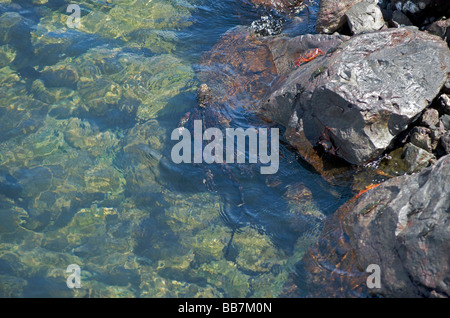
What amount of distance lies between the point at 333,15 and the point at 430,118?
9.88 ft

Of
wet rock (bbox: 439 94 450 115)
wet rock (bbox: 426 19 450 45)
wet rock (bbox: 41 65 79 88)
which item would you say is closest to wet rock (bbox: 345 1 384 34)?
wet rock (bbox: 426 19 450 45)

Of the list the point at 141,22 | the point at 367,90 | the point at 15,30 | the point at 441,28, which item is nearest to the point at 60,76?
the point at 15,30

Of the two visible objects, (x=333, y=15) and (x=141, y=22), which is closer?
(x=333, y=15)

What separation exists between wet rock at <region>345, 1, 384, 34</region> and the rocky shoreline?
0.50 ft

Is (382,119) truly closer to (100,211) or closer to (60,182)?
(100,211)

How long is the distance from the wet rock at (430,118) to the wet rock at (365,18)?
6.86ft

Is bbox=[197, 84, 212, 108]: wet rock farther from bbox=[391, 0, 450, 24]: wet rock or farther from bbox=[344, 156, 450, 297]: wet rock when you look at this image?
bbox=[391, 0, 450, 24]: wet rock

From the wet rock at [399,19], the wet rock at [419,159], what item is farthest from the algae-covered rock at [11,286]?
the wet rock at [399,19]

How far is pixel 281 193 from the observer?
5625mm

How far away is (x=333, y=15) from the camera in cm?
731

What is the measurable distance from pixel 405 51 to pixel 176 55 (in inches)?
172

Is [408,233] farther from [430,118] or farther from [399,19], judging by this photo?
[399,19]

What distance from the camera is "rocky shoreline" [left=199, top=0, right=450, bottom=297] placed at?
161 inches

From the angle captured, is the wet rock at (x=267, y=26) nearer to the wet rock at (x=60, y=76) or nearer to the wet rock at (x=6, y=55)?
the wet rock at (x=60, y=76)
